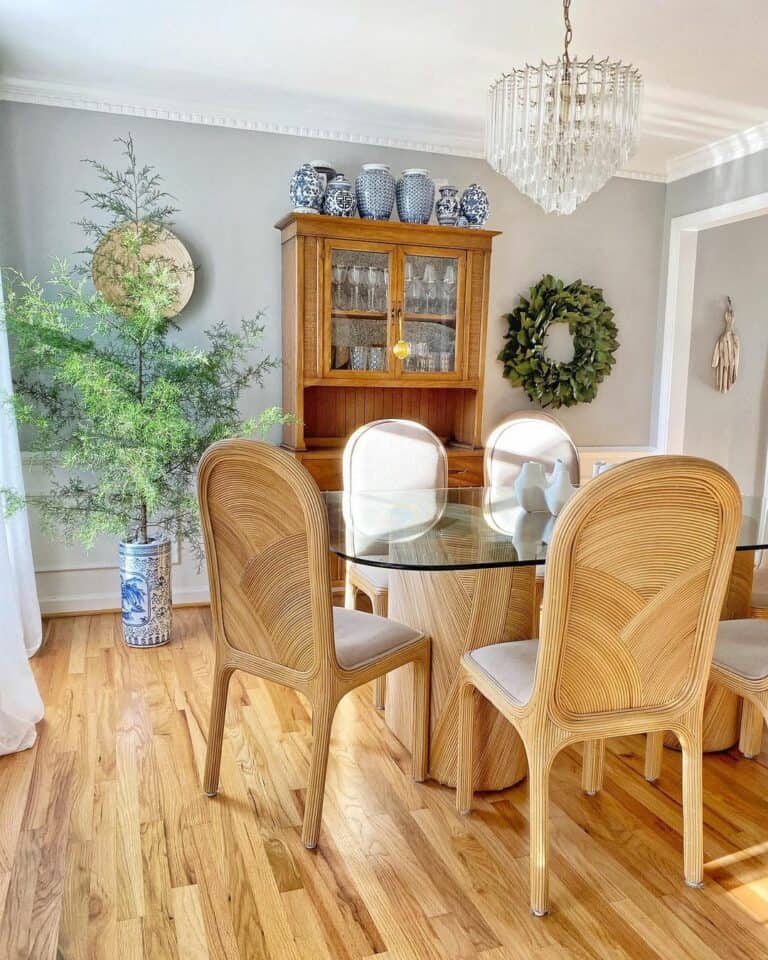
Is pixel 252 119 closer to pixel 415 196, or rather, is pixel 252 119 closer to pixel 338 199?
Result: pixel 338 199

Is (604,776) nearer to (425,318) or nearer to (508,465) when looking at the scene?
(508,465)

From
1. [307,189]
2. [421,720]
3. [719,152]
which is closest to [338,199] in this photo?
[307,189]

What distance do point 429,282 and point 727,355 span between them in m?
2.12

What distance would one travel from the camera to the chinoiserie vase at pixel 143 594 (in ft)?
10.5

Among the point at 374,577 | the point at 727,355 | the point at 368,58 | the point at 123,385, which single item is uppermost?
the point at 368,58

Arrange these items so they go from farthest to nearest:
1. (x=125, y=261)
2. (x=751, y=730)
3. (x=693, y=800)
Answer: (x=125, y=261) < (x=751, y=730) < (x=693, y=800)

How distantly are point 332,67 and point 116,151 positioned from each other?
Answer: 1.10m

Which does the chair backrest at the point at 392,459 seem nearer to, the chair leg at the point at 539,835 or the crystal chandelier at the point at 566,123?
the crystal chandelier at the point at 566,123

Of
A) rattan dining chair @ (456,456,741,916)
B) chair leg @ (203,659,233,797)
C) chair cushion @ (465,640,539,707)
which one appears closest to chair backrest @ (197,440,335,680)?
chair leg @ (203,659,233,797)

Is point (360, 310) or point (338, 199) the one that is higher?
point (338, 199)

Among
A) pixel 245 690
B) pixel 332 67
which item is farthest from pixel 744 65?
pixel 245 690

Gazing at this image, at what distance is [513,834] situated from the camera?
1933 millimetres

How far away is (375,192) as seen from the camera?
3492 millimetres

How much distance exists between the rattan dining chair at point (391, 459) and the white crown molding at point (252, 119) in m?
1.65
